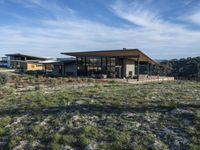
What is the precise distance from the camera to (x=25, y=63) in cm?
5247

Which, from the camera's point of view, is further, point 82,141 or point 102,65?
point 102,65

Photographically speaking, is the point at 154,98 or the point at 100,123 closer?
the point at 100,123

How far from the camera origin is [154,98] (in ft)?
38.3

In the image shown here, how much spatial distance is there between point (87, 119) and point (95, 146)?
221 cm

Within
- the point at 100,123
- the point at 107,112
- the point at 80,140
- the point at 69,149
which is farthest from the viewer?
the point at 107,112

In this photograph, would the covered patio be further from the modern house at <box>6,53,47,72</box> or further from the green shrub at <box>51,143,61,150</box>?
the green shrub at <box>51,143,61,150</box>

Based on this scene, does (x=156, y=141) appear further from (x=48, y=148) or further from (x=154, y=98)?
(x=154, y=98)

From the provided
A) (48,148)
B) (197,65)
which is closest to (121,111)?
(48,148)

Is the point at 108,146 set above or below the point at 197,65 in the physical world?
below

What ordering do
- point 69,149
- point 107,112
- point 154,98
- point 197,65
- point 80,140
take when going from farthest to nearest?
point 197,65 → point 154,98 → point 107,112 → point 80,140 → point 69,149

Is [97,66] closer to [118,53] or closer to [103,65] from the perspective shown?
[103,65]

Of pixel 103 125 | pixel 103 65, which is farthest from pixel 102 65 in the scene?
pixel 103 125

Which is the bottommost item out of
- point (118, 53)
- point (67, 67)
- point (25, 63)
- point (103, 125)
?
point (103, 125)

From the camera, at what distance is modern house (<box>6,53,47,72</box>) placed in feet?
171
